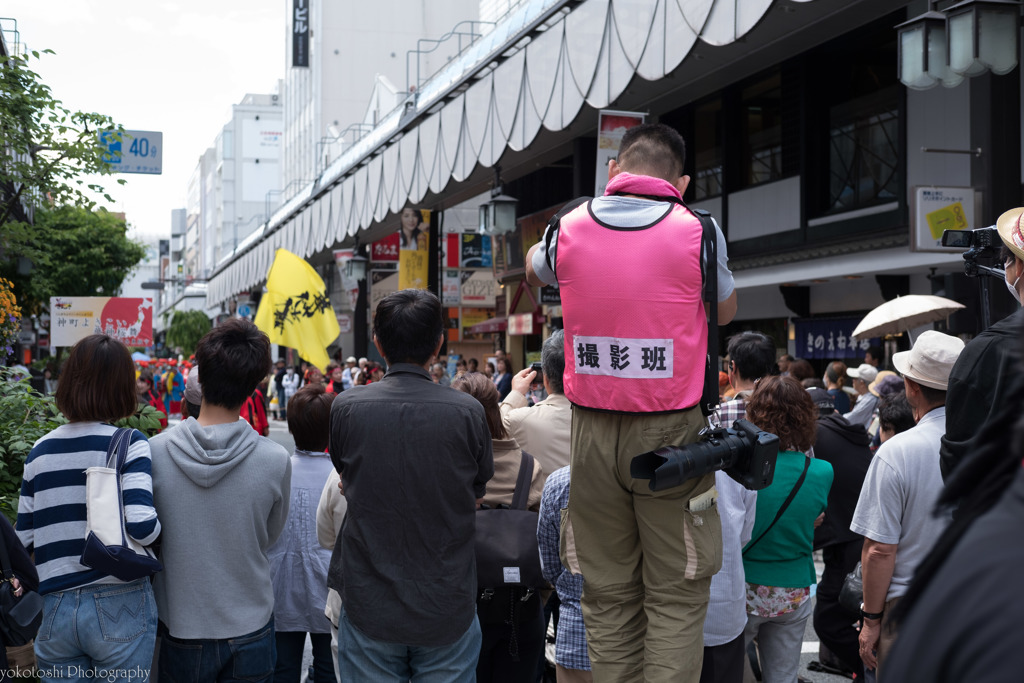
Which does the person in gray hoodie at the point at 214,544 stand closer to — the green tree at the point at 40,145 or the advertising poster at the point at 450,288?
the green tree at the point at 40,145

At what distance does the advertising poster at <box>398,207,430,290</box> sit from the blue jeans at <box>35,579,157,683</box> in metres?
16.6

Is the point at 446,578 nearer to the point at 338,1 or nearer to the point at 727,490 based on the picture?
the point at 727,490

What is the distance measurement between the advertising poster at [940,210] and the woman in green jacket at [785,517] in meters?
5.37

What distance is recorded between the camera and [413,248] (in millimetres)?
19891

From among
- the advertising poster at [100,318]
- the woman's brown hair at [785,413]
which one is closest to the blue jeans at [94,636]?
the woman's brown hair at [785,413]

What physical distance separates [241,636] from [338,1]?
62.1 metres

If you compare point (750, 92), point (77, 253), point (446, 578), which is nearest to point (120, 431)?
point (446, 578)

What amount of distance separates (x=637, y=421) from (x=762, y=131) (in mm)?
14193

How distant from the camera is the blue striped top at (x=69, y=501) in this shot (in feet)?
10.2

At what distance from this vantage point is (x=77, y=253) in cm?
3506

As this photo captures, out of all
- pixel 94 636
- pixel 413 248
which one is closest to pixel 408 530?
pixel 94 636

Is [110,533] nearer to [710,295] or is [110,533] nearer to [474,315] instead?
[710,295]

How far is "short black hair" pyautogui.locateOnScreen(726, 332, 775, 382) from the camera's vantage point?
213 inches

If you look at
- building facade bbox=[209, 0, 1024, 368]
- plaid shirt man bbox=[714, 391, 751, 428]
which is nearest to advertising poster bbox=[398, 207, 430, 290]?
building facade bbox=[209, 0, 1024, 368]
